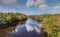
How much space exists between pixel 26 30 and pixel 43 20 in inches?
11.4

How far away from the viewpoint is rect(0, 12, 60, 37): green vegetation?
6.56ft

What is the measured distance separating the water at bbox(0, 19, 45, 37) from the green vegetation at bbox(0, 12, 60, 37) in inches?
3.0

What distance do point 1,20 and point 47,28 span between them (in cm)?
68

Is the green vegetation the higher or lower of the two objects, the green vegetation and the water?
the higher

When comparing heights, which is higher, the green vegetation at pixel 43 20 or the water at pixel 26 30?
the green vegetation at pixel 43 20

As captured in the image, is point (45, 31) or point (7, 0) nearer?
point (45, 31)

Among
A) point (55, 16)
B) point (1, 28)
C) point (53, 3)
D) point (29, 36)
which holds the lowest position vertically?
point (29, 36)

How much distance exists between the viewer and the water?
2.00m

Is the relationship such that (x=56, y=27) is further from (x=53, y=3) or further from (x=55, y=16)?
(x=53, y=3)

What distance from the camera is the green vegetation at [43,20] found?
200 centimetres

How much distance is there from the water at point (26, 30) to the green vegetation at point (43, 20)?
8cm

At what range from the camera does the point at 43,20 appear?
2.05 meters

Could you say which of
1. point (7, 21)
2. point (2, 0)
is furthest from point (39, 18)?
point (2, 0)

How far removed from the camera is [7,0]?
2133 mm
